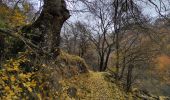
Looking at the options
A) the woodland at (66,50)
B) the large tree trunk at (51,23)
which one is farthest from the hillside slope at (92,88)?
the large tree trunk at (51,23)

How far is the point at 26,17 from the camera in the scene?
74.2 ft

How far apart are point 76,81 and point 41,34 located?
25.5 feet

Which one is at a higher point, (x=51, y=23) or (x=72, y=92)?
(x=51, y=23)

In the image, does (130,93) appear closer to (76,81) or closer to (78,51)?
(76,81)

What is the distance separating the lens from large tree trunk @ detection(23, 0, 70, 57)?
9922mm

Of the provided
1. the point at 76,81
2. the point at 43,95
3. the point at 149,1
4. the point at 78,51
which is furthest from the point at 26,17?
the point at 78,51

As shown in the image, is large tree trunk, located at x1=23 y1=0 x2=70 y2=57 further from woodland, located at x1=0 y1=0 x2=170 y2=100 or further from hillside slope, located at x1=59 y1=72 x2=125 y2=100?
hillside slope, located at x1=59 y1=72 x2=125 y2=100

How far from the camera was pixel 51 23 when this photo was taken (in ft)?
33.7

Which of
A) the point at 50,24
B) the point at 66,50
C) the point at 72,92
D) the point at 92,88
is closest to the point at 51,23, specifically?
the point at 50,24

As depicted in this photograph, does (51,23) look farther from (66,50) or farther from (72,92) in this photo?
(66,50)

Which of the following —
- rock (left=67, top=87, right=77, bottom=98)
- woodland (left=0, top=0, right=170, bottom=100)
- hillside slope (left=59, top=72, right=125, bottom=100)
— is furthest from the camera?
hillside slope (left=59, top=72, right=125, bottom=100)

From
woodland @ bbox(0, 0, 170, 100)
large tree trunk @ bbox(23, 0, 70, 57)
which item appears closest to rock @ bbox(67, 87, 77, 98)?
woodland @ bbox(0, 0, 170, 100)

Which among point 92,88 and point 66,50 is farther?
point 66,50

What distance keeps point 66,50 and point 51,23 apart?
13.0 meters
